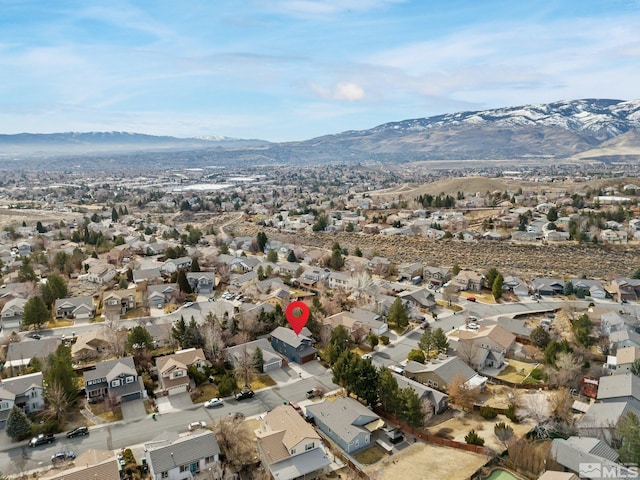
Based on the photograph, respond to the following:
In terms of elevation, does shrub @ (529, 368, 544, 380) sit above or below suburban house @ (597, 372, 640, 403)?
below

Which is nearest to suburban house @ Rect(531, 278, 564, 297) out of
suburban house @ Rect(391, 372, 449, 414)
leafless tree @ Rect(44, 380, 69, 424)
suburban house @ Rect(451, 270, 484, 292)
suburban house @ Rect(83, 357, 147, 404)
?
suburban house @ Rect(451, 270, 484, 292)

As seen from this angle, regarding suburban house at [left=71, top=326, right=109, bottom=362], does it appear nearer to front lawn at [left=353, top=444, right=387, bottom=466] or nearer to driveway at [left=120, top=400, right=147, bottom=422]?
driveway at [left=120, top=400, right=147, bottom=422]

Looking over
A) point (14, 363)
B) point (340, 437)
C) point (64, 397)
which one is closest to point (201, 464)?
point (340, 437)

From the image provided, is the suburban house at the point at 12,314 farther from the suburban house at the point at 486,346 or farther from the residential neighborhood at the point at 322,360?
the suburban house at the point at 486,346

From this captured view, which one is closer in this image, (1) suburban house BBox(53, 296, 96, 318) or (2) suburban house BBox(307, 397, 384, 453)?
(2) suburban house BBox(307, 397, 384, 453)

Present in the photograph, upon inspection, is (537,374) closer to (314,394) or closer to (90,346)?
(314,394)

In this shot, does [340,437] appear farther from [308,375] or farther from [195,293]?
[195,293]

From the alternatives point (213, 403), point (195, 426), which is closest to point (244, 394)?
point (213, 403)
